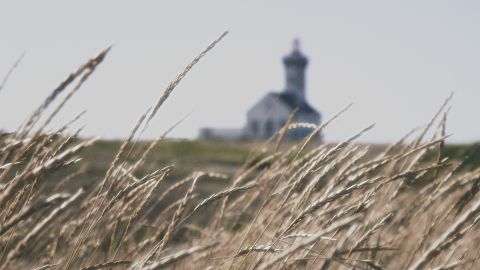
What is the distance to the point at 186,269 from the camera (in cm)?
238

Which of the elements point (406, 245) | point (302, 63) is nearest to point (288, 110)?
point (302, 63)

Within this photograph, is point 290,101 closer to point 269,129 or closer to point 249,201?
point 269,129

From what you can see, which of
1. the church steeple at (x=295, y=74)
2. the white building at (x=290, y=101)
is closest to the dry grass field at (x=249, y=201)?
the white building at (x=290, y=101)

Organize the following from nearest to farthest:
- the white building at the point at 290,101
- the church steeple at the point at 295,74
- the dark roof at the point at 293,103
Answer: the white building at the point at 290,101 → the dark roof at the point at 293,103 → the church steeple at the point at 295,74

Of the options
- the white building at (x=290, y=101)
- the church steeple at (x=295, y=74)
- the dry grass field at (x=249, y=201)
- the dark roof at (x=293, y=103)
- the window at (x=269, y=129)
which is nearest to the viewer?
the dry grass field at (x=249, y=201)

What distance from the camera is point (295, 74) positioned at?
5847 centimetres

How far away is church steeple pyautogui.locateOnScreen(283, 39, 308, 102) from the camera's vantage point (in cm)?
5766

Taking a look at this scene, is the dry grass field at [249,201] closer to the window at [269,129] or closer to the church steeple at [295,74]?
the window at [269,129]

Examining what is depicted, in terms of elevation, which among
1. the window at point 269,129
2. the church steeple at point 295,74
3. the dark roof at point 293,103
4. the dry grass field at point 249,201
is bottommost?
the window at point 269,129

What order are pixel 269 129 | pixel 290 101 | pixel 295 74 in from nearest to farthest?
pixel 269 129 < pixel 290 101 < pixel 295 74

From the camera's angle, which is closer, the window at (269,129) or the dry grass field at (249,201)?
the dry grass field at (249,201)

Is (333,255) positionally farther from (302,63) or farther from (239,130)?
(239,130)

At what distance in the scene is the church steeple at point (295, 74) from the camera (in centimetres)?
5766

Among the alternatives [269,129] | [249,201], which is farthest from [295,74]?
[249,201]
